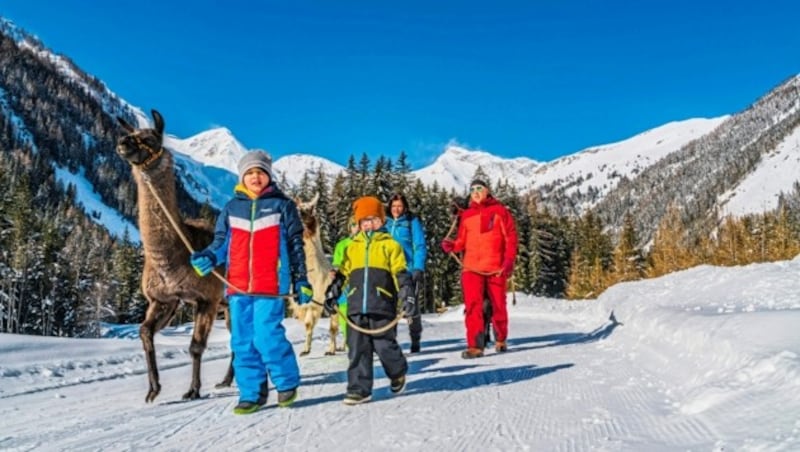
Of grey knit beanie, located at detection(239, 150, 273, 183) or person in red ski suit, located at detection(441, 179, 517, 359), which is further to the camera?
person in red ski suit, located at detection(441, 179, 517, 359)

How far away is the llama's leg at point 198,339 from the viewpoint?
5.40 meters

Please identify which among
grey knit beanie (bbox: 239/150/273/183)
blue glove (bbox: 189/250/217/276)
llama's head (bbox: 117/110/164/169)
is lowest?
blue glove (bbox: 189/250/217/276)

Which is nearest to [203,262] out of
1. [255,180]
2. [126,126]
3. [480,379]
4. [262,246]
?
[262,246]

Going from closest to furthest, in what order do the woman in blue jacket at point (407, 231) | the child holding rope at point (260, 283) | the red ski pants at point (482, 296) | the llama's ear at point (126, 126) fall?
the child holding rope at point (260, 283) → the llama's ear at point (126, 126) → the red ski pants at point (482, 296) → the woman in blue jacket at point (407, 231)

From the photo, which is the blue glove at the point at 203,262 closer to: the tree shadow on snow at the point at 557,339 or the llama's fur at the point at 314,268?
the llama's fur at the point at 314,268

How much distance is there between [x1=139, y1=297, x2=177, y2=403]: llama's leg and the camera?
17.4 ft

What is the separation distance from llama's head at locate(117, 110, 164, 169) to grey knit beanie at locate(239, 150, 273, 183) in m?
0.93

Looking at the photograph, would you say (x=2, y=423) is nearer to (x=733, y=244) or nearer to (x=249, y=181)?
(x=249, y=181)

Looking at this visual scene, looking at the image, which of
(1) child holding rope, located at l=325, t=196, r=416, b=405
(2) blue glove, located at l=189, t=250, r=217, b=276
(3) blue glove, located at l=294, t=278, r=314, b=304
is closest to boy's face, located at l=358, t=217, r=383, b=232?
(1) child holding rope, located at l=325, t=196, r=416, b=405

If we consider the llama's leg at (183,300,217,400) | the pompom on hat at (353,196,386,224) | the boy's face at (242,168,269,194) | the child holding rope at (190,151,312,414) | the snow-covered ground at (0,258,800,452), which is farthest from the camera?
the llama's leg at (183,300,217,400)

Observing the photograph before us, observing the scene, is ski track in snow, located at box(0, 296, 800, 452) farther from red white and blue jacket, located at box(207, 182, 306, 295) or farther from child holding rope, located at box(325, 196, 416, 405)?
red white and blue jacket, located at box(207, 182, 306, 295)

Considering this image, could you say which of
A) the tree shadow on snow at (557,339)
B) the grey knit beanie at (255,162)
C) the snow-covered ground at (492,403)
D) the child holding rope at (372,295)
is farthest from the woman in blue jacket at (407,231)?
the grey knit beanie at (255,162)

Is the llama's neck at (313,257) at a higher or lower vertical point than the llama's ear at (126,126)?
lower

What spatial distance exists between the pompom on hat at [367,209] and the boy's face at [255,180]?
83cm
